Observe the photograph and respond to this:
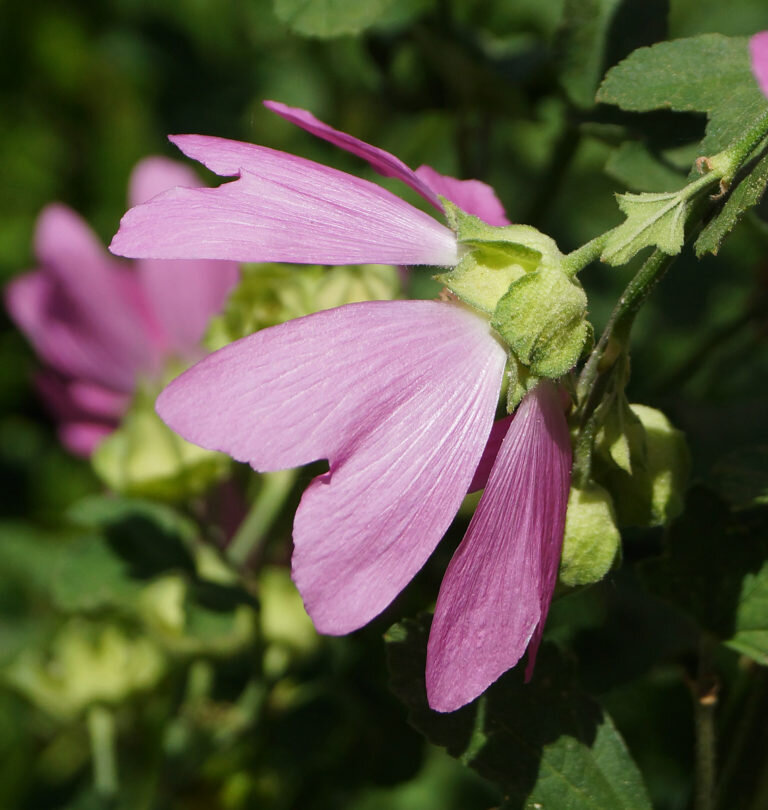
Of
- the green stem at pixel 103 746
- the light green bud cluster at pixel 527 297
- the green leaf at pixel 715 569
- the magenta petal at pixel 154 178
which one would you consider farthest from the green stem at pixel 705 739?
the magenta petal at pixel 154 178

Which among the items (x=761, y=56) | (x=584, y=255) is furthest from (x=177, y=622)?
(x=761, y=56)

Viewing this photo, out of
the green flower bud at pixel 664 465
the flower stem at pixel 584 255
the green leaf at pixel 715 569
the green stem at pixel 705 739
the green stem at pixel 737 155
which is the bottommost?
the green stem at pixel 705 739

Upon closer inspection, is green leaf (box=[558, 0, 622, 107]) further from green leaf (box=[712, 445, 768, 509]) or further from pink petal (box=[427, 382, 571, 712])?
pink petal (box=[427, 382, 571, 712])

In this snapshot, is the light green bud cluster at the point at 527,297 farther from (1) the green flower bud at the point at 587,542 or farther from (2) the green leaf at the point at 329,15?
(2) the green leaf at the point at 329,15

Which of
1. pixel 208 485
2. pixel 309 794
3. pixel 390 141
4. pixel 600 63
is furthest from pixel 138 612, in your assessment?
pixel 390 141

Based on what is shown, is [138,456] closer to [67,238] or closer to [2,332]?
[67,238]

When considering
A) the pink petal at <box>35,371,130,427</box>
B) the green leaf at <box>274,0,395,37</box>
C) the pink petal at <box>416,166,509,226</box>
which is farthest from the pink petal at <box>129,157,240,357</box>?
the pink petal at <box>416,166,509,226</box>

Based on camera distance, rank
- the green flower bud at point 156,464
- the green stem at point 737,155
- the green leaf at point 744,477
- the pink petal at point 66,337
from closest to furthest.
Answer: the green stem at point 737,155
the green leaf at point 744,477
the green flower bud at point 156,464
the pink petal at point 66,337
